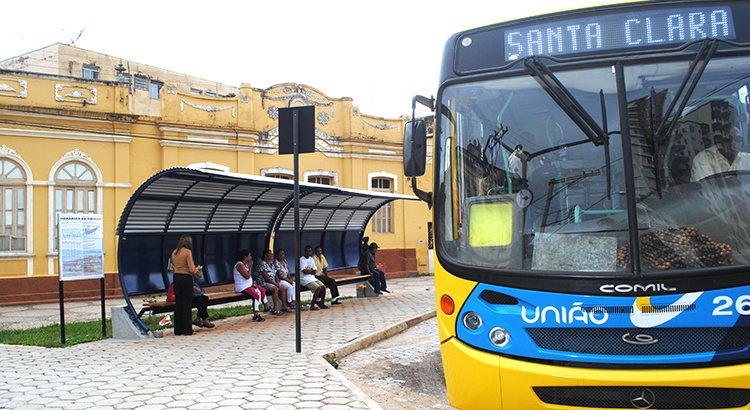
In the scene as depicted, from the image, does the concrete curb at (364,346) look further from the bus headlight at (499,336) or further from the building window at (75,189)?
the building window at (75,189)

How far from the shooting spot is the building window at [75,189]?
728 inches

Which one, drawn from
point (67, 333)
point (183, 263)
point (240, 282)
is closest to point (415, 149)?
point (183, 263)

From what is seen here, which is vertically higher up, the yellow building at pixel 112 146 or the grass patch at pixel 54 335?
the yellow building at pixel 112 146

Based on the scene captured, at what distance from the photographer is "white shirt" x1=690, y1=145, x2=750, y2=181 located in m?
4.50

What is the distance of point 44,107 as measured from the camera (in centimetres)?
1802

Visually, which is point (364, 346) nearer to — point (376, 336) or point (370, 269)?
point (376, 336)

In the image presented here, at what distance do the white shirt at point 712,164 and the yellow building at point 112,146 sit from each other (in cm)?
1725

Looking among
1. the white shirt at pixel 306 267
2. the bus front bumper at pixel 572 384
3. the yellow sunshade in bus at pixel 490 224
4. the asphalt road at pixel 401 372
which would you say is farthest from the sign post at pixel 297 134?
the white shirt at pixel 306 267

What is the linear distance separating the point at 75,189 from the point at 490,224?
16574 mm

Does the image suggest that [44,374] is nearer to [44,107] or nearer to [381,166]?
[44,107]

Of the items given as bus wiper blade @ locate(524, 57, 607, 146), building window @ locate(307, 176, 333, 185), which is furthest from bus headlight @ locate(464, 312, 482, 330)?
building window @ locate(307, 176, 333, 185)

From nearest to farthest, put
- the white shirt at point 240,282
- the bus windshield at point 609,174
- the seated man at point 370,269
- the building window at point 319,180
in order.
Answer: the bus windshield at point 609,174 → the white shirt at point 240,282 → the seated man at point 370,269 → the building window at point 319,180

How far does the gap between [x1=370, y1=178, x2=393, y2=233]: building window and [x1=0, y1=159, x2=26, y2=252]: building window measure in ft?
38.0

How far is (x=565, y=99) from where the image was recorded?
4.74m
